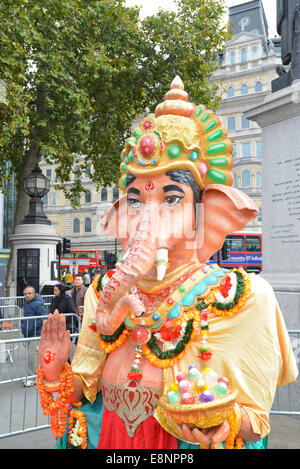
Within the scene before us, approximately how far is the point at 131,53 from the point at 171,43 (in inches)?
50.6

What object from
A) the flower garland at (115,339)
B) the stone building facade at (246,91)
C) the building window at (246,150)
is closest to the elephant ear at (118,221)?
the flower garland at (115,339)

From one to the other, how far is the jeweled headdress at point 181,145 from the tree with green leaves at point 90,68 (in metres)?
8.20

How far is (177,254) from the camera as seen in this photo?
6.81 ft

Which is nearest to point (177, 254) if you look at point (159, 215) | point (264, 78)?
point (159, 215)

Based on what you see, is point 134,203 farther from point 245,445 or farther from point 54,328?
point 245,445

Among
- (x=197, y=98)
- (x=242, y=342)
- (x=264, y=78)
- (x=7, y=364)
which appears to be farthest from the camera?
(x=264, y=78)

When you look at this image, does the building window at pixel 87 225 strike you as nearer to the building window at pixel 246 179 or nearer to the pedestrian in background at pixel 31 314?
the building window at pixel 246 179

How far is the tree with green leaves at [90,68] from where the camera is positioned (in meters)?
10.0

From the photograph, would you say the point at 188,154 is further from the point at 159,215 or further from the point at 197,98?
the point at 197,98

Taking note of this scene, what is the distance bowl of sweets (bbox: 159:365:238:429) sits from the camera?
1501 mm

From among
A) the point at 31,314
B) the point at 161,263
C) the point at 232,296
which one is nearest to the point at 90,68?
the point at 31,314

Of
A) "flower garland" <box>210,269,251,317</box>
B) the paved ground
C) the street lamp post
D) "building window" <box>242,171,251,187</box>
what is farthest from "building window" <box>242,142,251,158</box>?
"flower garland" <box>210,269,251,317</box>

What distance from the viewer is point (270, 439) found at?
157 inches

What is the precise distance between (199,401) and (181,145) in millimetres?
1154
